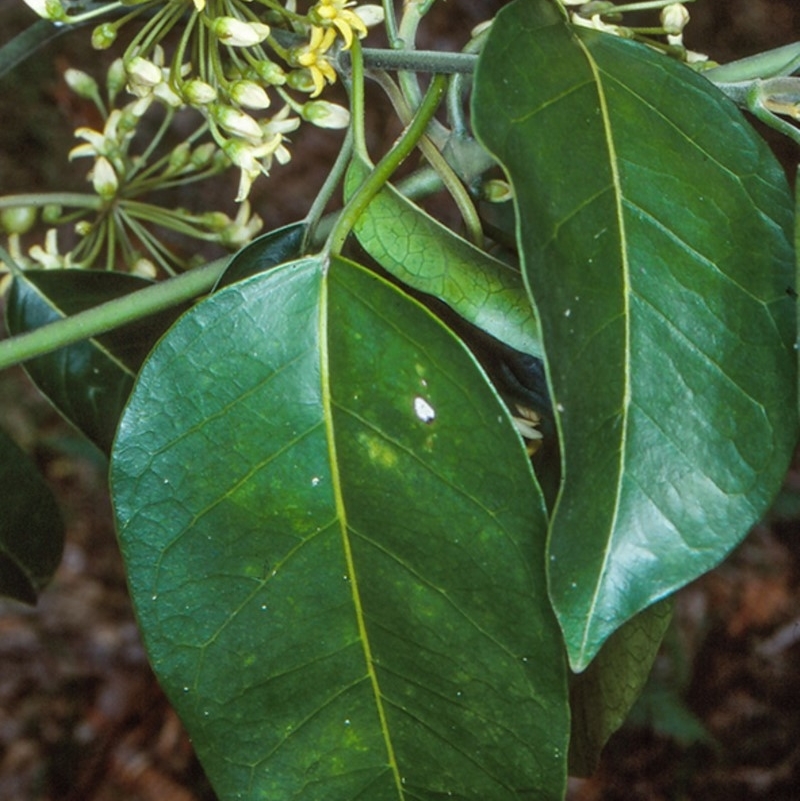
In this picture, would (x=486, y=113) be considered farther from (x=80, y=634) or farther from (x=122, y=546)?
(x=80, y=634)

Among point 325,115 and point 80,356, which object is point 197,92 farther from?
point 80,356

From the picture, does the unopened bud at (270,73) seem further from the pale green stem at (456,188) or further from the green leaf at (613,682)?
the green leaf at (613,682)

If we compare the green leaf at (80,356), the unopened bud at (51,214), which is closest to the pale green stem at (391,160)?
the green leaf at (80,356)

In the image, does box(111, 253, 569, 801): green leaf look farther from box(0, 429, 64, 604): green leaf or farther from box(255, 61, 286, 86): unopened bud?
box(0, 429, 64, 604): green leaf

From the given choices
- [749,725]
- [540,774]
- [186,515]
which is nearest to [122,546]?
[186,515]

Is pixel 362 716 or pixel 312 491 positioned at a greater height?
pixel 312 491

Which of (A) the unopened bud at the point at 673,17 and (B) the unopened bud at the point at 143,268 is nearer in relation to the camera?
(A) the unopened bud at the point at 673,17
